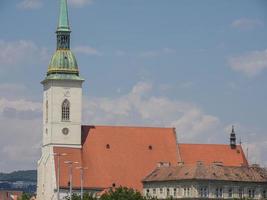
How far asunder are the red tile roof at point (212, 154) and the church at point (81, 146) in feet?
0.46

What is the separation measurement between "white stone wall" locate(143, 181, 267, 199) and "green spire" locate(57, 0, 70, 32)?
24.6 m

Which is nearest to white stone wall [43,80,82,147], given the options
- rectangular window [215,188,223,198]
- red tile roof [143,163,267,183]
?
red tile roof [143,163,267,183]

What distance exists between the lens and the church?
177250 millimetres

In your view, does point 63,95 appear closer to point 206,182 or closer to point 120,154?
point 120,154

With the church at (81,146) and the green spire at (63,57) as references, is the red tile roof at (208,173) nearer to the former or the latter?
the church at (81,146)

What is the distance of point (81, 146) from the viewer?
7087 inches

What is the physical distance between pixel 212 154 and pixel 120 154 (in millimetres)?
14032

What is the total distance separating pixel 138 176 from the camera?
183 m

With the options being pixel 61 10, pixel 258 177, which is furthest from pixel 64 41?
pixel 258 177

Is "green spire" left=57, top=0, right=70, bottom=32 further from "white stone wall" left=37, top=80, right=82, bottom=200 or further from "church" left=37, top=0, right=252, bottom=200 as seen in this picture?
"white stone wall" left=37, top=80, right=82, bottom=200

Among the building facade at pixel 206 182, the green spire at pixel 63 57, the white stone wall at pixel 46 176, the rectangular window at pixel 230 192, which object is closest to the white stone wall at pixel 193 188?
the building facade at pixel 206 182

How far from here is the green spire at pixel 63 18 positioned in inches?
6993

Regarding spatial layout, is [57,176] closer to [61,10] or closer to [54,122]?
[54,122]

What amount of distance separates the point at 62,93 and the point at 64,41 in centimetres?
720
